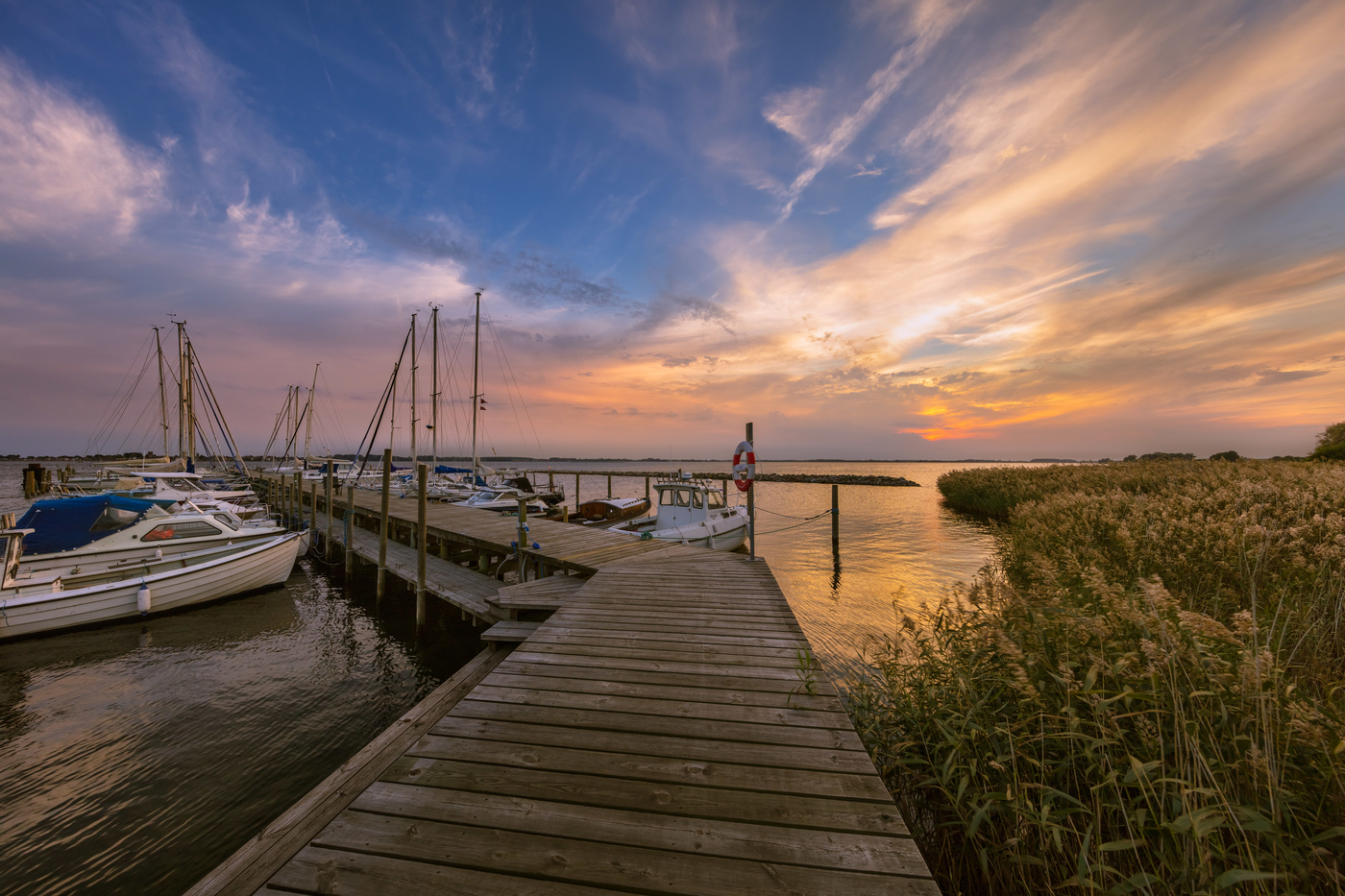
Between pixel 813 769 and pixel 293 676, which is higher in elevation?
pixel 813 769

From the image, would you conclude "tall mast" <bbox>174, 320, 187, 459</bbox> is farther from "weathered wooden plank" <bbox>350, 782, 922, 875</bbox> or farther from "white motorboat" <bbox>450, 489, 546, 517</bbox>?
"weathered wooden plank" <bbox>350, 782, 922, 875</bbox>

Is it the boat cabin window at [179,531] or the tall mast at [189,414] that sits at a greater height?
the tall mast at [189,414]

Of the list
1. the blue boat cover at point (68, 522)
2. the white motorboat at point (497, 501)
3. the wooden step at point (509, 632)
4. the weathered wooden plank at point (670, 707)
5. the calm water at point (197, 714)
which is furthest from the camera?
the white motorboat at point (497, 501)

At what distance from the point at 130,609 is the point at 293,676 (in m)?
5.38

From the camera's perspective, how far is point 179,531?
11.7 meters

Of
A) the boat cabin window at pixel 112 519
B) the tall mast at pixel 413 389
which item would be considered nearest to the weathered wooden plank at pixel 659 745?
the boat cabin window at pixel 112 519

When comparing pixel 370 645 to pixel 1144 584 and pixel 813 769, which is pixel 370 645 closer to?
pixel 813 769

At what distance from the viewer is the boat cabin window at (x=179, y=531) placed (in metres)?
11.3

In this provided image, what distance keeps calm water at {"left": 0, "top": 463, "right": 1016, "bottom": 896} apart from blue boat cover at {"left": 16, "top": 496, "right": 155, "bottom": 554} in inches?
98.1

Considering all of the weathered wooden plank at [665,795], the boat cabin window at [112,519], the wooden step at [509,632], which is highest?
the boat cabin window at [112,519]

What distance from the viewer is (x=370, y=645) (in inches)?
372

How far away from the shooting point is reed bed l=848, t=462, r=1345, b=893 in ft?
7.38

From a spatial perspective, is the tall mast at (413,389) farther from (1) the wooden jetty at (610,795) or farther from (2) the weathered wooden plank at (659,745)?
(2) the weathered wooden plank at (659,745)

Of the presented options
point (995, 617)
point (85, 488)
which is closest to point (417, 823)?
point (995, 617)
